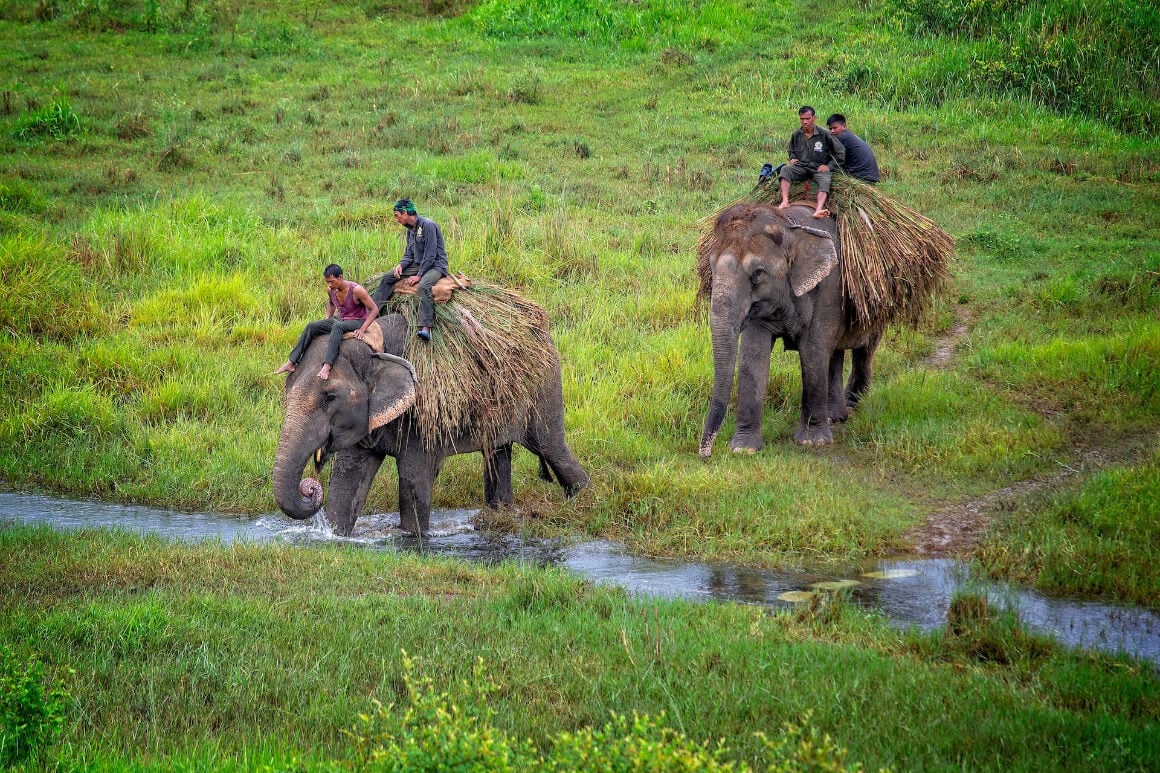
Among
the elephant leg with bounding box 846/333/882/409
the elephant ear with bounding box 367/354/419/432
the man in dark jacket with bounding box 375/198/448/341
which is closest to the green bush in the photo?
the elephant ear with bounding box 367/354/419/432

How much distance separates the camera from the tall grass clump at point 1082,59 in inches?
834

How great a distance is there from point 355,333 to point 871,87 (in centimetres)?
1583

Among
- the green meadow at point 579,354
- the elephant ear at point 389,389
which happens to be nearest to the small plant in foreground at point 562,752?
Answer: the green meadow at point 579,354

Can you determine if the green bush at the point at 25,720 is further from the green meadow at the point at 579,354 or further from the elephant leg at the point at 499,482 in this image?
the elephant leg at the point at 499,482

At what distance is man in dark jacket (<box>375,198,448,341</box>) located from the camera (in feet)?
31.4

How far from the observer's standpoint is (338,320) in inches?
364

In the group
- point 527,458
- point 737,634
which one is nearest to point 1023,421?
point 527,458

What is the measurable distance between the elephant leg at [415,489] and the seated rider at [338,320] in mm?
1015

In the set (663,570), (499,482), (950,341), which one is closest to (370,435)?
(499,482)

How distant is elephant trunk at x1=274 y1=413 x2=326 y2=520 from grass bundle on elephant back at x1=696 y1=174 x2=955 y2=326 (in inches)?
190

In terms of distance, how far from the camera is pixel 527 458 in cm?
1169

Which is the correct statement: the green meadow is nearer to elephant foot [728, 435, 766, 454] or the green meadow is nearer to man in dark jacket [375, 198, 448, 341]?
elephant foot [728, 435, 766, 454]

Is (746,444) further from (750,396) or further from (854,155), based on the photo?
(854,155)

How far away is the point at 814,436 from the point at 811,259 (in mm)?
1731
